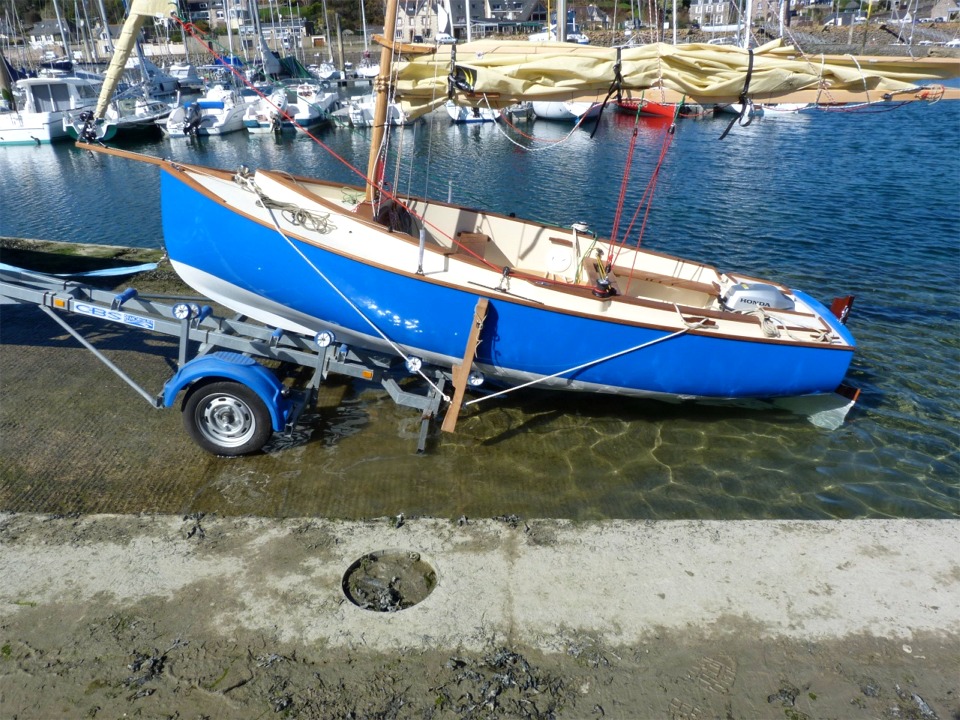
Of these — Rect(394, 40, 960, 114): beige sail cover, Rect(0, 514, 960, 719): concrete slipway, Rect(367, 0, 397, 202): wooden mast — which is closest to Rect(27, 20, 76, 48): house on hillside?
Rect(367, 0, 397, 202): wooden mast

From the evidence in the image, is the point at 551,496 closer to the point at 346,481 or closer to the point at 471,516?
the point at 471,516

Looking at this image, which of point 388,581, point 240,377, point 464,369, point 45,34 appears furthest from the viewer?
point 45,34

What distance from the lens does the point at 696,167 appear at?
87.6 ft

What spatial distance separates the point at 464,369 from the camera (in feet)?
25.4

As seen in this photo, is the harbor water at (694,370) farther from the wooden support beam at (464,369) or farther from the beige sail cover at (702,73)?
the beige sail cover at (702,73)

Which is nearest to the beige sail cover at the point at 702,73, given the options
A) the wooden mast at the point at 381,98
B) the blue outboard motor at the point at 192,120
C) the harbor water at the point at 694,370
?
the wooden mast at the point at 381,98

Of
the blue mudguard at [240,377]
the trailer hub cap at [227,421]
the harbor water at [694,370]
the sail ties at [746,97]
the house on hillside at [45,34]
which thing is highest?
the house on hillside at [45,34]

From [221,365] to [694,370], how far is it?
5.31 m

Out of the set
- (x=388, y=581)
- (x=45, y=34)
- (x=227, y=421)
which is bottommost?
(x=388, y=581)

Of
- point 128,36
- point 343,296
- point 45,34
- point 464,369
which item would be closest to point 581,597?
point 464,369

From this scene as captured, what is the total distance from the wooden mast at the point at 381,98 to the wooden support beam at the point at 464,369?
86.1 inches

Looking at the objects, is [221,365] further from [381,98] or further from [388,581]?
[381,98]

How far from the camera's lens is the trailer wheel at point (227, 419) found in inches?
269

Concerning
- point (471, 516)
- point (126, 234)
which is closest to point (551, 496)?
point (471, 516)
